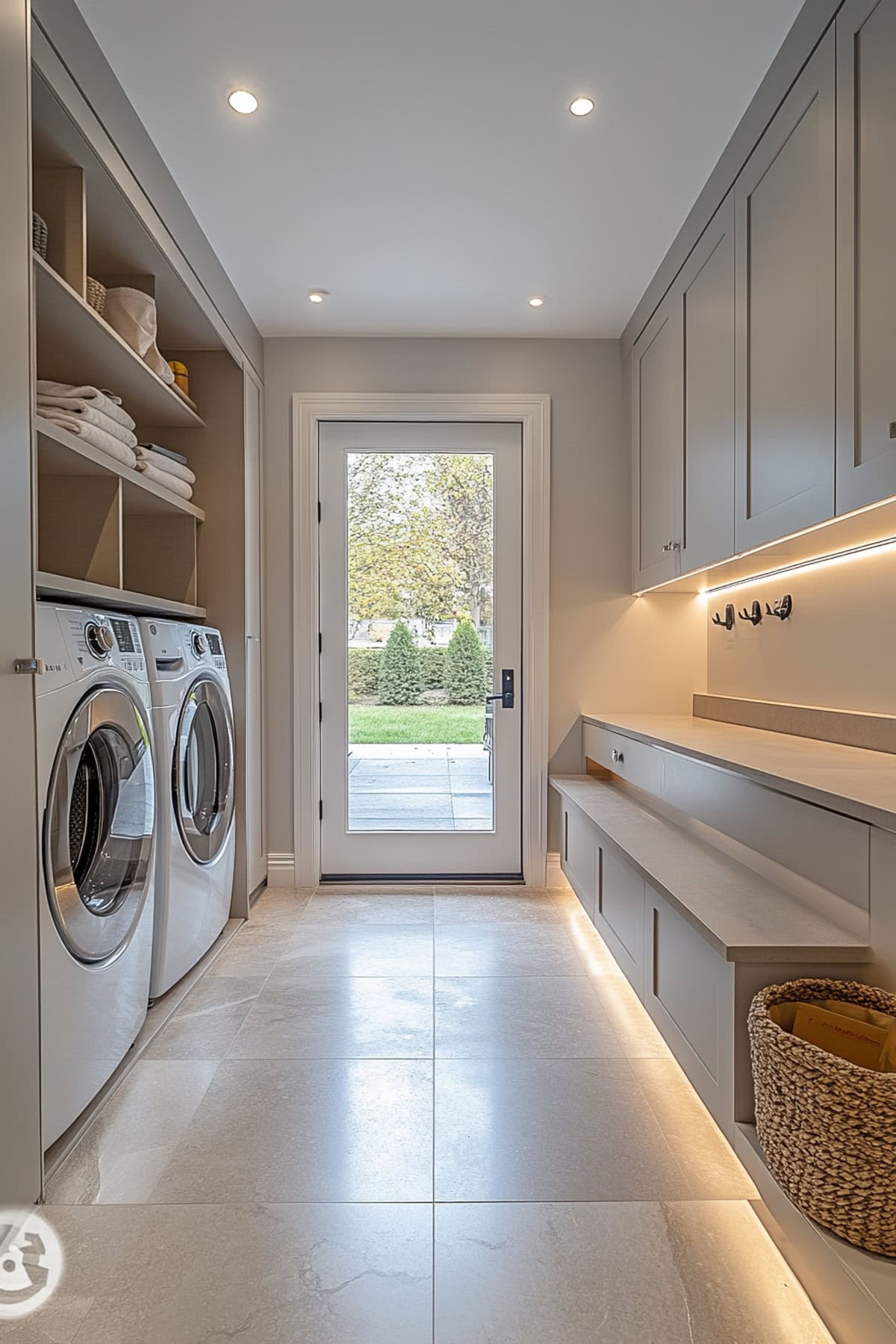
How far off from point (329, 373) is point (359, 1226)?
331 centimetres

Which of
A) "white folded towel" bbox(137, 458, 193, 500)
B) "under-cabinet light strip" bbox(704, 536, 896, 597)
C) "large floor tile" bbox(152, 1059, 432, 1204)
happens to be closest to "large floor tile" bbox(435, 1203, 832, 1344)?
"large floor tile" bbox(152, 1059, 432, 1204)

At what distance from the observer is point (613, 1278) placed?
143 cm

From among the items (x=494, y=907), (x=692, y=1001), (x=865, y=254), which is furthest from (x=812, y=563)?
(x=494, y=907)

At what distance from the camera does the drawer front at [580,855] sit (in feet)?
9.59

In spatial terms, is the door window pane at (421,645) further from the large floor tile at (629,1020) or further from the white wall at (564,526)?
the large floor tile at (629,1020)

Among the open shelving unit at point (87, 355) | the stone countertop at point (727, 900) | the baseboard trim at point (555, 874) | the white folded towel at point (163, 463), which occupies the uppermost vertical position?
the open shelving unit at point (87, 355)

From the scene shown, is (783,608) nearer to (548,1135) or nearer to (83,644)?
(548,1135)

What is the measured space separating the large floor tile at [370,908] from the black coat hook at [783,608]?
1.78m

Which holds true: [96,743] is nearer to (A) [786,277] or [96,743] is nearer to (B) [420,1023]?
(B) [420,1023]

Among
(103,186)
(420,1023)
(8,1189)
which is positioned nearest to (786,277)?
(103,186)

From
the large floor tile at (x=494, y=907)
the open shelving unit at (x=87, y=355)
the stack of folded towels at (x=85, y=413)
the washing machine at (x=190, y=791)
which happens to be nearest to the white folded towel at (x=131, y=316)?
the open shelving unit at (x=87, y=355)

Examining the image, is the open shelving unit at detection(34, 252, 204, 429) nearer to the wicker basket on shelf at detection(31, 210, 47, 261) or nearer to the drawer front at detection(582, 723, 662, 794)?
the wicker basket on shelf at detection(31, 210, 47, 261)

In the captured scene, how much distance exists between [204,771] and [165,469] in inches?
41.3

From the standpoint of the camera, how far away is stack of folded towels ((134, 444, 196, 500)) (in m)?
2.62
